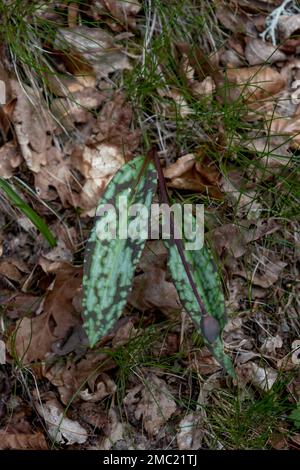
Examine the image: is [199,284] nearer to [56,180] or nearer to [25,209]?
[25,209]

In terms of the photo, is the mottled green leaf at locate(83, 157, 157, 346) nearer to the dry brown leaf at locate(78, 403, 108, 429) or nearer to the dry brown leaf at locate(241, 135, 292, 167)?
the dry brown leaf at locate(78, 403, 108, 429)

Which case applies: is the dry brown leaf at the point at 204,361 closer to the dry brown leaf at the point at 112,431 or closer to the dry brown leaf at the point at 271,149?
the dry brown leaf at the point at 112,431

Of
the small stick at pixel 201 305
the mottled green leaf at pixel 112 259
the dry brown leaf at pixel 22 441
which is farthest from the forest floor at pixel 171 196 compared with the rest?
the small stick at pixel 201 305

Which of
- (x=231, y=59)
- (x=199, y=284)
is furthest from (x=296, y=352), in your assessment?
(x=231, y=59)

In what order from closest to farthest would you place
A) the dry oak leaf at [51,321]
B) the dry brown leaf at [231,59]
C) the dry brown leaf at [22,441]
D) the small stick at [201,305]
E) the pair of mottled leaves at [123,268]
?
the small stick at [201,305]
the pair of mottled leaves at [123,268]
the dry brown leaf at [22,441]
the dry oak leaf at [51,321]
the dry brown leaf at [231,59]

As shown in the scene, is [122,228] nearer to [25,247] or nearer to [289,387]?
[25,247]

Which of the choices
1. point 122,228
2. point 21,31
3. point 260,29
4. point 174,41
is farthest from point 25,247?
point 260,29

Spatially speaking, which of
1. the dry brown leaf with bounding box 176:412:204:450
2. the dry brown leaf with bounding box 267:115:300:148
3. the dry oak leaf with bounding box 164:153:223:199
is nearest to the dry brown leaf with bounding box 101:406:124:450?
the dry brown leaf with bounding box 176:412:204:450
